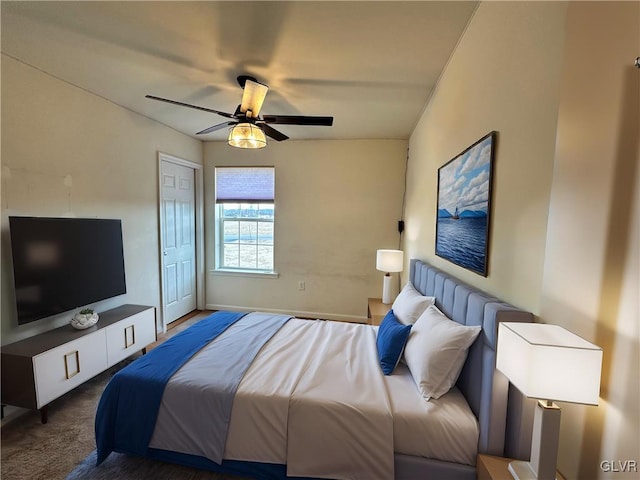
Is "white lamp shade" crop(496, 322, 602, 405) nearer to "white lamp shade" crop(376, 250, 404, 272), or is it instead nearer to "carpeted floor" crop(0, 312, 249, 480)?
"carpeted floor" crop(0, 312, 249, 480)

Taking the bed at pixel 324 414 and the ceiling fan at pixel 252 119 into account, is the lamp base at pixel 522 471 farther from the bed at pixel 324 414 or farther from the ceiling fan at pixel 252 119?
the ceiling fan at pixel 252 119

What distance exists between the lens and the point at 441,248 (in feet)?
6.89

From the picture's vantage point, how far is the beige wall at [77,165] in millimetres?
2006

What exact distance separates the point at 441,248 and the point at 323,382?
4.26ft

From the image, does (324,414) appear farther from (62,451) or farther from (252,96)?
(252,96)

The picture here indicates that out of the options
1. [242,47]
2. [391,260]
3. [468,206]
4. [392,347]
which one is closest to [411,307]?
[392,347]

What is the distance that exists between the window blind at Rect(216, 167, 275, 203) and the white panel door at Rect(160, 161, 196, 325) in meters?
0.41

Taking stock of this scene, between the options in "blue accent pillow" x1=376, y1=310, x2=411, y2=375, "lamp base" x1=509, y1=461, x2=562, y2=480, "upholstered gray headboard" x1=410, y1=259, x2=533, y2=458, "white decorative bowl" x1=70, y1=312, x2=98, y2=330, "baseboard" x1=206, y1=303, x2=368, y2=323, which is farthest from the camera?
"baseboard" x1=206, y1=303, x2=368, y2=323

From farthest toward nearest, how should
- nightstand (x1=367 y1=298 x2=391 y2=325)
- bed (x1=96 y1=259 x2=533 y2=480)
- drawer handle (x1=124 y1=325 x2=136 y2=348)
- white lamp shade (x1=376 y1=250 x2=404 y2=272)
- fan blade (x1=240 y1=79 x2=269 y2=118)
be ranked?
white lamp shade (x1=376 y1=250 x2=404 y2=272)
nightstand (x1=367 y1=298 x2=391 y2=325)
drawer handle (x1=124 y1=325 x2=136 y2=348)
fan blade (x1=240 y1=79 x2=269 y2=118)
bed (x1=96 y1=259 x2=533 y2=480)

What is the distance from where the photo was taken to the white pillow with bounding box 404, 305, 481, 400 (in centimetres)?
136

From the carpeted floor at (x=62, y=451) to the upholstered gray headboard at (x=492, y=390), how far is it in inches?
53.7

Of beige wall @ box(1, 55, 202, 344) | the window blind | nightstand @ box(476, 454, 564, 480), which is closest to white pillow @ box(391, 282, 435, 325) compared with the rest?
nightstand @ box(476, 454, 564, 480)

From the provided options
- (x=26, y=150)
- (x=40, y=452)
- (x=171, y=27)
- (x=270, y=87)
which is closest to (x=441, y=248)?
(x=270, y=87)

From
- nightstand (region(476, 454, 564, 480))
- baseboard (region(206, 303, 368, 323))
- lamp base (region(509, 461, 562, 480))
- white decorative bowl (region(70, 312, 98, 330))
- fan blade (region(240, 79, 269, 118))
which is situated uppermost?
fan blade (region(240, 79, 269, 118))
